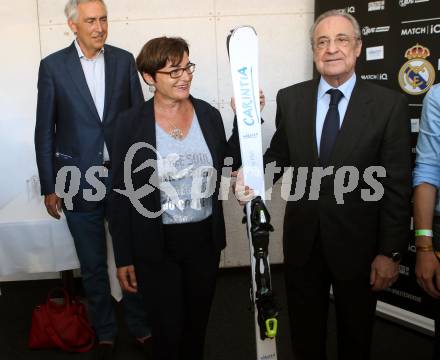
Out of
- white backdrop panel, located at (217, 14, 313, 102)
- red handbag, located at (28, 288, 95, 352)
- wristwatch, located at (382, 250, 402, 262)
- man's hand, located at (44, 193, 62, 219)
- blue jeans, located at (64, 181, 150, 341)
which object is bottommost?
red handbag, located at (28, 288, 95, 352)

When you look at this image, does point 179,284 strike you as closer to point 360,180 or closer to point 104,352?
point 360,180

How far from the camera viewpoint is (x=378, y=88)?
174 cm

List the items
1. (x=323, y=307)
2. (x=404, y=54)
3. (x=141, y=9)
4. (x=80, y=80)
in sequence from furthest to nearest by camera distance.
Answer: (x=141, y=9), (x=404, y=54), (x=80, y=80), (x=323, y=307)

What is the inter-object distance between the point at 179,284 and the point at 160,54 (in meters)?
0.87

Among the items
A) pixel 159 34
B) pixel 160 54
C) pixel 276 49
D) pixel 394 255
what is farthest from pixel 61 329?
pixel 276 49

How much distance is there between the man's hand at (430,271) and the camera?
165 centimetres

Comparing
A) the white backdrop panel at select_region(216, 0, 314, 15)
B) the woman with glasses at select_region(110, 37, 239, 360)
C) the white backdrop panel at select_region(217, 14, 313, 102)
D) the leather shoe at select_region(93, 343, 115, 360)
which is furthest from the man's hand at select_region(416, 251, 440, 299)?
the white backdrop panel at select_region(216, 0, 314, 15)

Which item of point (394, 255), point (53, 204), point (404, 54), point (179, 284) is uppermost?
point (404, 54)

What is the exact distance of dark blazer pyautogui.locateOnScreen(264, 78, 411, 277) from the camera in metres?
1.68

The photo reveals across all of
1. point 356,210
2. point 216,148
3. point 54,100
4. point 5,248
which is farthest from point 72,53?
point 356,210

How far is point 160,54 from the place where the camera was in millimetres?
1710

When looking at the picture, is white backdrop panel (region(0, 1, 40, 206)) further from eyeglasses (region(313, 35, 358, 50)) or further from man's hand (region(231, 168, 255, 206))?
eyeglasses (region(313, 35, 358, 50))

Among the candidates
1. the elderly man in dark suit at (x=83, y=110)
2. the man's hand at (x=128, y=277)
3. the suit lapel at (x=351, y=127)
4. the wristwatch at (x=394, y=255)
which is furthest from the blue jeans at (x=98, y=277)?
the wristwatch at (x=394, y=255)

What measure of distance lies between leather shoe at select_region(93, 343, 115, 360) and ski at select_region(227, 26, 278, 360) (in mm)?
1057
